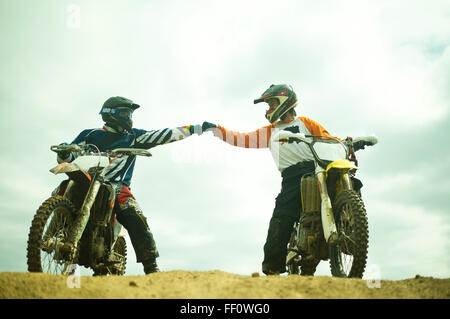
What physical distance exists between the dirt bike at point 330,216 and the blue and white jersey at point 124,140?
7.47ft

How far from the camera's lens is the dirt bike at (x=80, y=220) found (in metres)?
5.65

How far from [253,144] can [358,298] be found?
4368 millimetres

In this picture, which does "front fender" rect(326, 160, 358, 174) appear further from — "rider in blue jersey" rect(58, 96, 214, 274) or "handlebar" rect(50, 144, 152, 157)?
"rider in blue jersey" rect(58, 96, 214, 274)

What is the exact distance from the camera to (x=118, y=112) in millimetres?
7734

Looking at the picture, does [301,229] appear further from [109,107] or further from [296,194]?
[109,107]

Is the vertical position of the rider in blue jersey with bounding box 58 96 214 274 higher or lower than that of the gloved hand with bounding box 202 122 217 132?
lower

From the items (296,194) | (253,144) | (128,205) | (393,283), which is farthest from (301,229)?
(128,205)

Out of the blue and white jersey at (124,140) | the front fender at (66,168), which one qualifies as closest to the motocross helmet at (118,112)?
the blue and white jersey at (124,140)

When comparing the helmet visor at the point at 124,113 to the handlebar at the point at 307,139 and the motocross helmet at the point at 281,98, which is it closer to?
the motocross helmet at the point at 281,98

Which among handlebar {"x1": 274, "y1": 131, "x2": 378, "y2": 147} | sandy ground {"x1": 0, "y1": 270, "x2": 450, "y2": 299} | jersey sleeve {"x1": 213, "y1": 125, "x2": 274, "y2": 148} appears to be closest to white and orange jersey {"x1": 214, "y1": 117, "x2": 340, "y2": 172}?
jersey sleeve {"x1": 213, "y1": 125, "x2": 274, "y2": 148}

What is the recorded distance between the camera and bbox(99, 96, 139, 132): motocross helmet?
772 centimetres

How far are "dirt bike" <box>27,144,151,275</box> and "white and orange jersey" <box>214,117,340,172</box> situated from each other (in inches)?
77.0

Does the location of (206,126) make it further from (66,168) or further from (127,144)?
(66,168)
